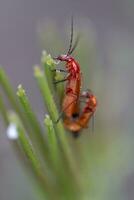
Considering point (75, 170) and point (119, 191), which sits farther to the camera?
point (119, 191)

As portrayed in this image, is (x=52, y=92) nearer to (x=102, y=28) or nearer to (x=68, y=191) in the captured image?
(x=68, y=191)

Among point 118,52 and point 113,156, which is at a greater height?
point 118,52

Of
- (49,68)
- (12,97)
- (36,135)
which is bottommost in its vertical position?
(36,135)

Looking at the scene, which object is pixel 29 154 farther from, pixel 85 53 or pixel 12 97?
pixel 85 53

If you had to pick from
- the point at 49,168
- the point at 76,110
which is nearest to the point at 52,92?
the point at 76,110

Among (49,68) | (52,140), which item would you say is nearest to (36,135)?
(52,140)

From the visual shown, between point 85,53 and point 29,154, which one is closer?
point 29,154

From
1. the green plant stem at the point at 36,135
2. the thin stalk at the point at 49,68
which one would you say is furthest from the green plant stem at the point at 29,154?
the thin stalk at the point at 49,68

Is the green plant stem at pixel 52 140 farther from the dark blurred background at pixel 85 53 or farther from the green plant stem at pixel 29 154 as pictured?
the dark blurred background at pixel 85 53
